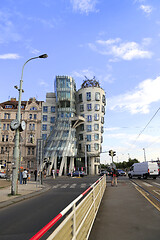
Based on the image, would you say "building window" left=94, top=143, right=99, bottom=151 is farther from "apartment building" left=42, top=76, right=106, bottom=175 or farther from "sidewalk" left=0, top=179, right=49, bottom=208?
"sidewalk" left=0, top=179, right=49, bottom=208

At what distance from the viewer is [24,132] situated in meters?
60.3

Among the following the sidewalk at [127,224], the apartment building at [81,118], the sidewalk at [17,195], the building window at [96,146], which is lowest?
the sidewalk at [17,195]

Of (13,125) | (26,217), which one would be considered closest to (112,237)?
(26,217)

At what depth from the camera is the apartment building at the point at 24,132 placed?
57.1m

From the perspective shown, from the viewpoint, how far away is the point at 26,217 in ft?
22.8

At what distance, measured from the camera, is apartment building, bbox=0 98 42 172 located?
2250 inches

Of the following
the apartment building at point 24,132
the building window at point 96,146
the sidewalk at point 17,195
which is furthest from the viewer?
the building window at point 96,146

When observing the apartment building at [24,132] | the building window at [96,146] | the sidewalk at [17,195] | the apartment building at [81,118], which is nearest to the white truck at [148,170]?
the sidewalk at [17,195]

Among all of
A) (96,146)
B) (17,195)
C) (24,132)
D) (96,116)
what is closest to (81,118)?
(96,116)

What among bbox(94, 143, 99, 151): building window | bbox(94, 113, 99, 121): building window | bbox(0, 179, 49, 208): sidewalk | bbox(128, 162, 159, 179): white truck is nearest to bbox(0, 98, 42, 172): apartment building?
bbox(94, 113, 99, 121): building window

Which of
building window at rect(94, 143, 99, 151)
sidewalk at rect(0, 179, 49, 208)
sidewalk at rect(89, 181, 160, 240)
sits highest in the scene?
building window at rect(94, 143, 99, 151)

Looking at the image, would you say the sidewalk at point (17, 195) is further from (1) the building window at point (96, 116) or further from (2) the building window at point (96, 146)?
(1) the building window at point (96, 116)

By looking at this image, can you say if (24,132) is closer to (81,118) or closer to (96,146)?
(81,118)

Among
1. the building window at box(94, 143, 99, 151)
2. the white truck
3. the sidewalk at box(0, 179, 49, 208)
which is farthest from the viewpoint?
the building window at box(94, 143, 99, 151)
